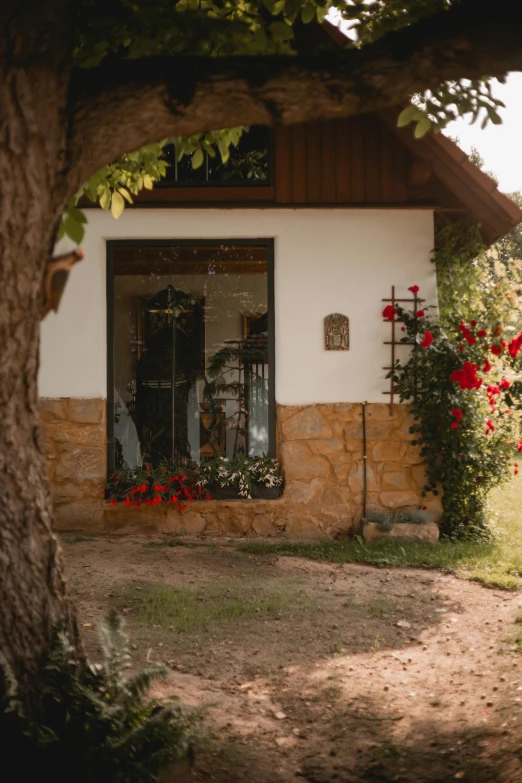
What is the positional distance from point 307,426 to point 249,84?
4735 millimetres

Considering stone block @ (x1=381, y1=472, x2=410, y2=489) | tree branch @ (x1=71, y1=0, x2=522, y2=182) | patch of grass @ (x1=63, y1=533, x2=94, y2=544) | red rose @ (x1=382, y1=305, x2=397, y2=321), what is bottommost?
patch of grass @ (x1=63, y1=533, x2=94, y2=544)

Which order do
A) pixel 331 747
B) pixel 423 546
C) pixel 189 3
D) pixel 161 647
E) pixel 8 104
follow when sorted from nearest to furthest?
pixel 8 104, pixel 331 747, pixel 189 3, pixel 161 647, pixel 423 546

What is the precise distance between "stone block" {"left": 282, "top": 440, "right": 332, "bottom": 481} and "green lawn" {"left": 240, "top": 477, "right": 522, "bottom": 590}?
63cm

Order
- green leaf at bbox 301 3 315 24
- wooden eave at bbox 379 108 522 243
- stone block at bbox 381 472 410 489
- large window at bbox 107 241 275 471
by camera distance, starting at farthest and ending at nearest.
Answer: large window at bbox 107 241 275 471, stone block at bbox 381 472 410 489, wooden eave at bbox 379 108 522 243, green leaf at bbox 301 3 315 24

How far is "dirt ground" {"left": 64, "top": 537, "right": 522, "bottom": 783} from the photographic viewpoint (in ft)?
9.86

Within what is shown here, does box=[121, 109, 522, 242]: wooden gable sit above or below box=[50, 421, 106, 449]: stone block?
above

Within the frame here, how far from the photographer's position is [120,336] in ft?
24.9

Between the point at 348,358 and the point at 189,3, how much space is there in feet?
12.9

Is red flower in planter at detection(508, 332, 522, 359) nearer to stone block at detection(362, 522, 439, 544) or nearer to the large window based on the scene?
stone block at detection(362, 522, 439, 544)

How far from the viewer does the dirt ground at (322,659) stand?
118 inches

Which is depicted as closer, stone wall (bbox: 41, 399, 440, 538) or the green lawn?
the green lawn

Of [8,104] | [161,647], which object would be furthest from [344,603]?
[8,104]

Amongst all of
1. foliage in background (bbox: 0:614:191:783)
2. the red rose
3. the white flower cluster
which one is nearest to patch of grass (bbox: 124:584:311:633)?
the white flower cluster

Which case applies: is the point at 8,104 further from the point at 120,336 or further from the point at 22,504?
the point at 120,336
